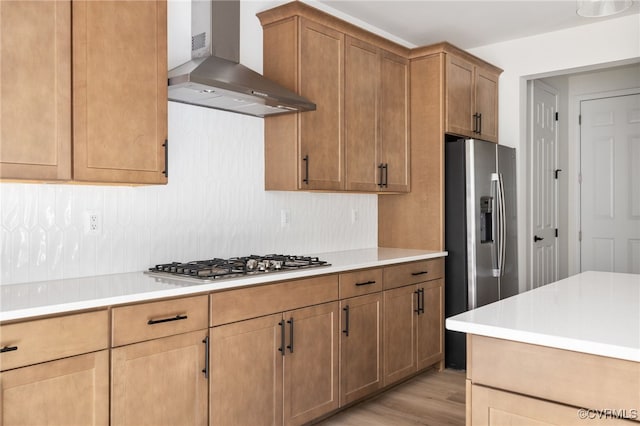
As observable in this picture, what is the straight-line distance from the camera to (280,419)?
2602 millimetres

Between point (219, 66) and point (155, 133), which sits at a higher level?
point (219, 66)

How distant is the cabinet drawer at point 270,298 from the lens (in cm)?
232

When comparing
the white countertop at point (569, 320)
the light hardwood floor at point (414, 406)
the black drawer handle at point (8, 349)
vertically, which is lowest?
the light hardwood floor at point (414, 406)

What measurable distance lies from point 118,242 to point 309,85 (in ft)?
4.93

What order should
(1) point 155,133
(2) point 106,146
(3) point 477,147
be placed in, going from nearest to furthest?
(2) point 106,146
(1) point 155,133
(3) point 477,147

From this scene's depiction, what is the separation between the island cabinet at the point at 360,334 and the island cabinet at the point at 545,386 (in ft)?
4.49

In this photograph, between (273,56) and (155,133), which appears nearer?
(155,133)

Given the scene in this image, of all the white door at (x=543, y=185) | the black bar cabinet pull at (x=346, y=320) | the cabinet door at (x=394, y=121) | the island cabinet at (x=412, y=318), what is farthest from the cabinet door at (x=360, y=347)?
the white door at (x=543, y=185)

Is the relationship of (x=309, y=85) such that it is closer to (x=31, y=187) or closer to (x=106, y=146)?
(x=106, y=146)

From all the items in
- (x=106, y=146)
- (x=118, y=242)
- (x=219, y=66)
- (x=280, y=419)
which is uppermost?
(x=219, y=66)

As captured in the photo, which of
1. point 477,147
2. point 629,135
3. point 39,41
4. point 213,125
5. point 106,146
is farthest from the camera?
point 629,135

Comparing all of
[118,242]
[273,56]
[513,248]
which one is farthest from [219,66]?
[513,248]

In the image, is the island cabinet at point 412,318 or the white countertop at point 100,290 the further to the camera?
the island cabinet at point 412,318

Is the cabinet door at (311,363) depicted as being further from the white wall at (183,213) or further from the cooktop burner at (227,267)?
the white wall at (183,213)
